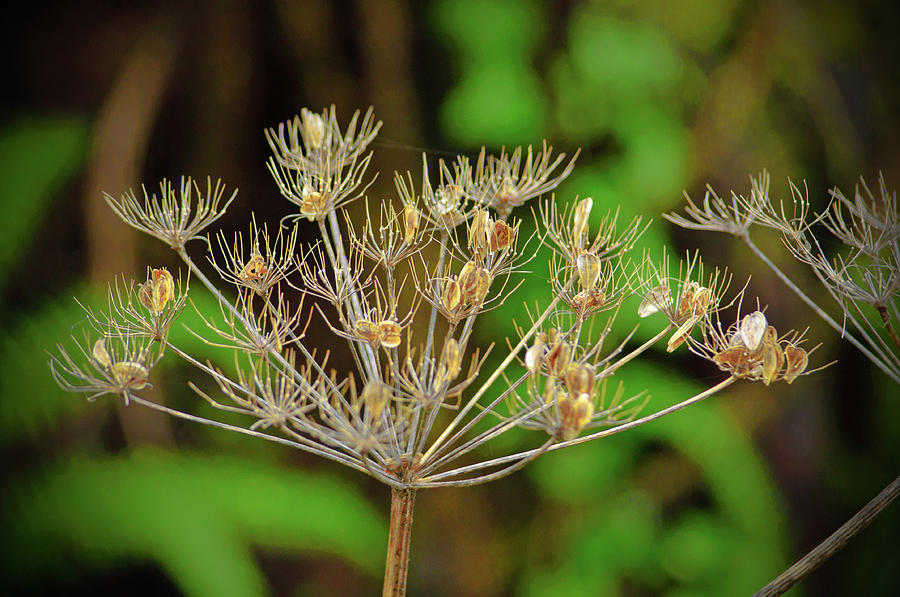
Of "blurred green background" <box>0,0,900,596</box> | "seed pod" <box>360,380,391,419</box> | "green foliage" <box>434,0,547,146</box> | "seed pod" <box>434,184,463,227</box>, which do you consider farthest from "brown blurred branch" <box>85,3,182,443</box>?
"seed pod" <box>360,380,391,419</box>

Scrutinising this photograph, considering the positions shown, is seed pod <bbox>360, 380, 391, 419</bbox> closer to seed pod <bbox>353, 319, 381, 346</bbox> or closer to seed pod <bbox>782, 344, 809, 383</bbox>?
seed pod <bbox>353, 319, 381, 346</bbox>

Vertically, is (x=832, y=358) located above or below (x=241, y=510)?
above

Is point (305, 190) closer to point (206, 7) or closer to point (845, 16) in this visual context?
point (206, 7)

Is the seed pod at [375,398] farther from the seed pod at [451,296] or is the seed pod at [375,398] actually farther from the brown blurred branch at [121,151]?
the brown blurred branch at [121,151]

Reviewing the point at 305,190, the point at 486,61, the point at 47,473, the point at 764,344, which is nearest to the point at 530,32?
the point at 486,61

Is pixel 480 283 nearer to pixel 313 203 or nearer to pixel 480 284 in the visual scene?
pixel 480 284

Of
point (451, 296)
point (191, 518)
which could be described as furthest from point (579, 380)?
point (191, 518)

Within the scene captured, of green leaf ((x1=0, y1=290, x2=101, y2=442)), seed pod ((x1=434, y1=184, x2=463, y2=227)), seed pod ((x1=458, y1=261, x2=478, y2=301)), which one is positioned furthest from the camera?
green leaf ((x1=0, y1=290, x2=101, y2=442))

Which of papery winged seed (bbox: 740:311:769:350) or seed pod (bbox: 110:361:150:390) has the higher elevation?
papery winged seed (bbox: 740:311:769:350)
